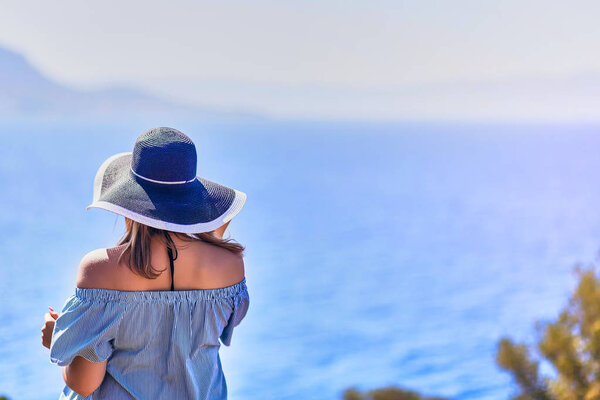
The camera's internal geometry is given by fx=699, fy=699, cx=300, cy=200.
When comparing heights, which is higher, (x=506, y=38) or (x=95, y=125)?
(x=95, y=125)

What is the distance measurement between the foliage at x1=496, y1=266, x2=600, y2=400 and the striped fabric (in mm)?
2855

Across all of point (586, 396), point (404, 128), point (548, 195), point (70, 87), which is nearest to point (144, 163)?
point (586, 396)

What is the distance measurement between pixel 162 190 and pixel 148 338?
0.26m

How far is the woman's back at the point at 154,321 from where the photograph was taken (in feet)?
3.84

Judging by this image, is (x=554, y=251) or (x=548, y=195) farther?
(x=548, y=195)

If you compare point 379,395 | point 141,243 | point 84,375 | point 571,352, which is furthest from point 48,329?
point 379,395

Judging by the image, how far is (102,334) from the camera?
1.17 metres

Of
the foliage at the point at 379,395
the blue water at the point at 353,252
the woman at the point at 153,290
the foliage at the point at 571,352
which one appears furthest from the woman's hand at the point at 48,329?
the blue water at the point at 353,252

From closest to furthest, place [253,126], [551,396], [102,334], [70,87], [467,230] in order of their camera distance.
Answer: [102,334]
[551,396]
[467,230]
[70,87]
[253,126]

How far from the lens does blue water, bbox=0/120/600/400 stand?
20172 millimetres

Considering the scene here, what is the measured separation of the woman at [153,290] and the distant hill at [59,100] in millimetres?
45921

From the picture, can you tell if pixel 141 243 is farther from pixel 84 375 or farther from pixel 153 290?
pixel 84 375

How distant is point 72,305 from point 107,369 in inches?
5.5

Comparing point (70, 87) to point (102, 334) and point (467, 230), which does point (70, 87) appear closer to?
point (467, 230)
